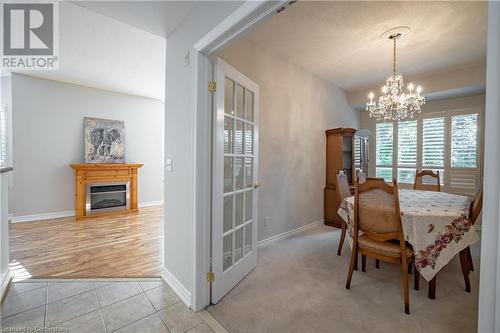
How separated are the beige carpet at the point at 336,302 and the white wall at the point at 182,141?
1.80ft

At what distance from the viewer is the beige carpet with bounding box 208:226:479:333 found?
64.5 inches

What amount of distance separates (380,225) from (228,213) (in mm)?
1371

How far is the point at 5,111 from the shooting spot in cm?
441

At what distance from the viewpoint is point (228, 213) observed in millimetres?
2131

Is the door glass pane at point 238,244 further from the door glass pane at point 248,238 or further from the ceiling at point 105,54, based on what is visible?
the ceiling at point 105,54

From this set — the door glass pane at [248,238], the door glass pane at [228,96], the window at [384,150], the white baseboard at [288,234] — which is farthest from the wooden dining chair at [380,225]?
the window at [384,150]

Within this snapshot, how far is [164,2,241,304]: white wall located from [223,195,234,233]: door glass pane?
0.35m

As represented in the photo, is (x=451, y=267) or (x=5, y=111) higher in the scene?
(x=5, y=111)

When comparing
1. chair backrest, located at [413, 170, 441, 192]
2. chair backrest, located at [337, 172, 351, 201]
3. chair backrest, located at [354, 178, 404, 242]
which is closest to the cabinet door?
chair backrest, located at [413, 170, 441, 192]

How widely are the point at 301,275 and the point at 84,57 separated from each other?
427 cm

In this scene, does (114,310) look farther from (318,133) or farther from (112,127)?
(112,127)

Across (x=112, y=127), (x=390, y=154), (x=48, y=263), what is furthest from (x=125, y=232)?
(x=390, y=154)

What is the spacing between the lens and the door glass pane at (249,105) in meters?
2.36

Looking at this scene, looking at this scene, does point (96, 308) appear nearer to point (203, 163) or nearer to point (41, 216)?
point (203, 163)
